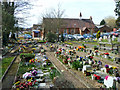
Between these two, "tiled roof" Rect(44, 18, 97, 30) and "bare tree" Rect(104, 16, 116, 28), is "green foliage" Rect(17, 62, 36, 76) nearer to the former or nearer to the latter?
"tiled roof" Rect(44, 18, 97, 30)

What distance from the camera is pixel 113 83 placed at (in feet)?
16.3

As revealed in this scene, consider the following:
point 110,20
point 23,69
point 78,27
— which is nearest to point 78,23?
point 78,27

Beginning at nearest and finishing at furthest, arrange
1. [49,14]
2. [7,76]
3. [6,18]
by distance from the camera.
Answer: [7,76], [6,18], [49,14]

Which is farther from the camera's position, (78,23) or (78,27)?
(78,23)

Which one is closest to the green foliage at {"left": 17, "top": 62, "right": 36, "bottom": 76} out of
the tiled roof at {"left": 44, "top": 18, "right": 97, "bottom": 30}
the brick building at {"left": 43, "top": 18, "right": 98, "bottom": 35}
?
the brick building at {"left": 43, "top": 18, "right": 98, "bottom": 35}

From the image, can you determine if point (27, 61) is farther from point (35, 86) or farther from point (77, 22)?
point (77, 22)

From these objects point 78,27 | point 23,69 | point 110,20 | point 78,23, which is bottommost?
→ point 23,69

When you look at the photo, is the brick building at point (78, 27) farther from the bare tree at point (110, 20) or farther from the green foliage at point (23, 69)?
the green foliage at point (23, 69)

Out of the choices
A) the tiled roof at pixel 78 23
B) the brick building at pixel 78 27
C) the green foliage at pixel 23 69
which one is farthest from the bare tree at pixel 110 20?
the green foliage at pixel 23 69

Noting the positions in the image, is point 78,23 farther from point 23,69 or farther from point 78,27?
point 23,69

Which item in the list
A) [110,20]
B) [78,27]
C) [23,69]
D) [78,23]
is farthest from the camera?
[110,20]

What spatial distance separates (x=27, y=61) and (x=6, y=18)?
446cm

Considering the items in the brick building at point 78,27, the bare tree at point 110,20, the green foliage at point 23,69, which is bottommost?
the green foliage at point 23,69

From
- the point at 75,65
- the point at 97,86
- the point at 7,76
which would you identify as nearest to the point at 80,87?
the point at 97,86
